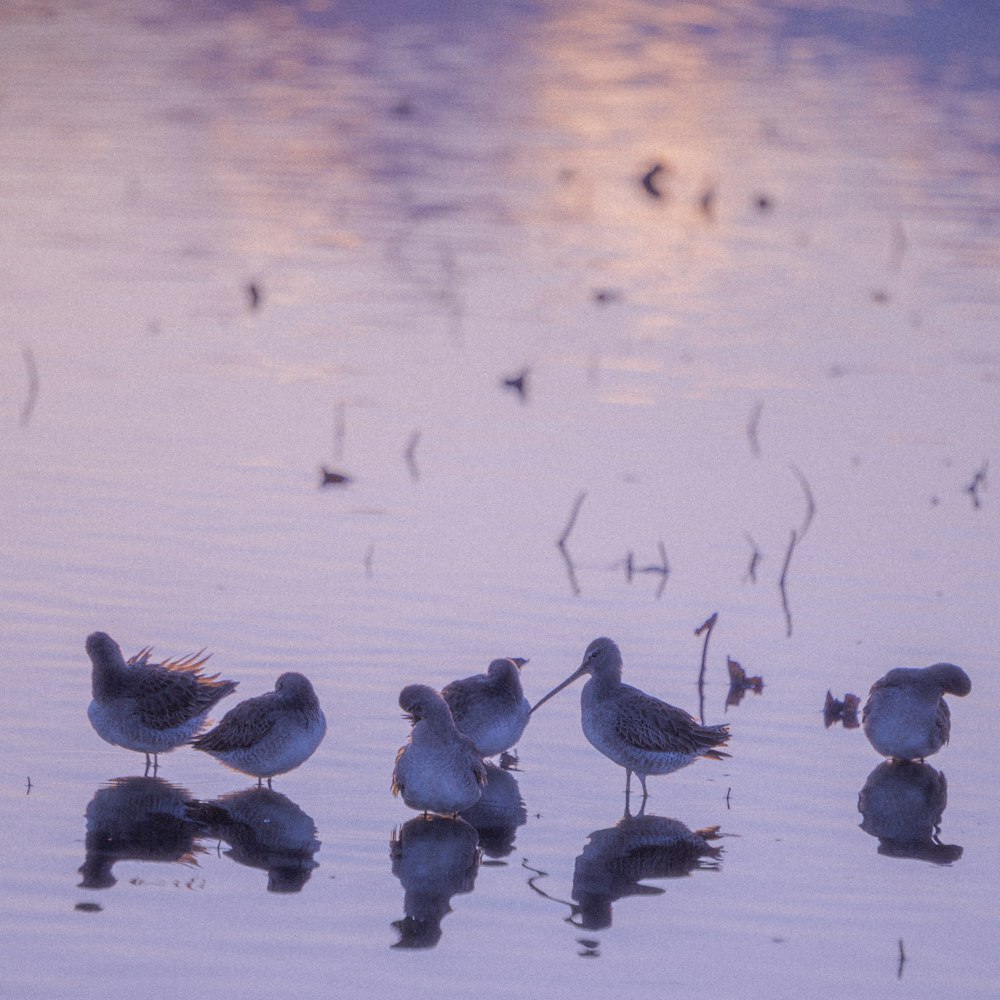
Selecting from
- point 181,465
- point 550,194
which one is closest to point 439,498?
point 181,465

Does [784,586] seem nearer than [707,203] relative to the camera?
Yes

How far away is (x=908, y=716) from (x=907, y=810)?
621 mm

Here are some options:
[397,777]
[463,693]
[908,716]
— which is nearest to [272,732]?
[397,777]

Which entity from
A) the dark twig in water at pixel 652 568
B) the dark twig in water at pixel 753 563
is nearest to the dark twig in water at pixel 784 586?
the dark twig in water at pixel 753 563

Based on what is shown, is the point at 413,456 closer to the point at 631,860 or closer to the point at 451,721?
the point at 451,721

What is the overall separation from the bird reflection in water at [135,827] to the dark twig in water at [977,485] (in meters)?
8.02

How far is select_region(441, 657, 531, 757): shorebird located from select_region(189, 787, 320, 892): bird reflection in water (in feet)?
3.45

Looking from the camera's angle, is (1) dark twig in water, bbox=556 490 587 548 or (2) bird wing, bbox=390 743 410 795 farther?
(1) dark twig in water, bbox=556 490 587 548

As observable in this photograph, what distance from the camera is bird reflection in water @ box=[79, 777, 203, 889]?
30.7ft

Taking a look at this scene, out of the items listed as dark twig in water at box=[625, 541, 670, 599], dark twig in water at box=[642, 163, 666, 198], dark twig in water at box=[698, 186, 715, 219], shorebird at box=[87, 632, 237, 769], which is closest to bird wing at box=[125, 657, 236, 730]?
shorebird at box=[87, 632, 237, 769]

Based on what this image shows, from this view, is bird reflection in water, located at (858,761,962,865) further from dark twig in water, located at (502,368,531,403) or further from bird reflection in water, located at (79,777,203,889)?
dark twig in water, located at (502,368,531,403)

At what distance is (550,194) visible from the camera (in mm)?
A: 32125

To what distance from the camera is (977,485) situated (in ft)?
54.3

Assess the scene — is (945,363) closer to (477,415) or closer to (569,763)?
(477,415)
